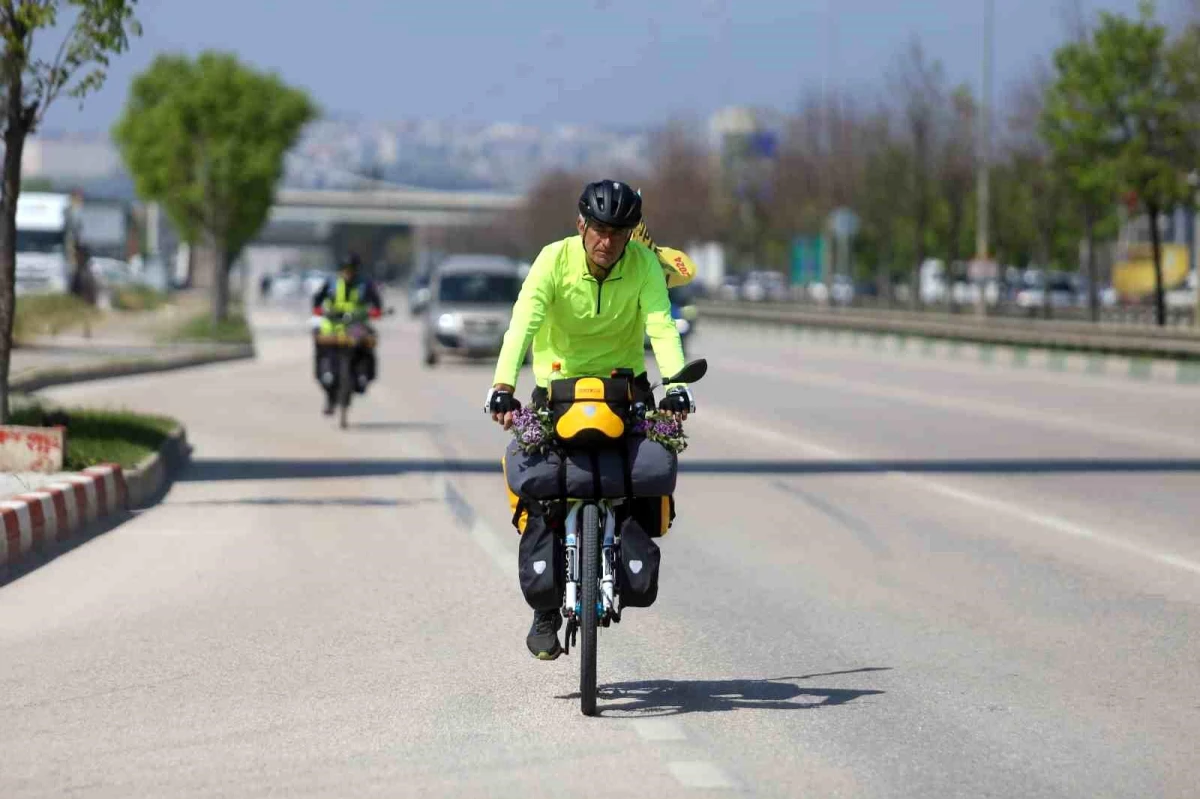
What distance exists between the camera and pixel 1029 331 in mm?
42625

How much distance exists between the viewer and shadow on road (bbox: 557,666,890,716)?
25.2 feet

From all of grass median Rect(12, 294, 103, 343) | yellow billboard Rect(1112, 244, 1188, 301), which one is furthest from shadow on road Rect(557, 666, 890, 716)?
yellow billboard Rect(1112, 244, 1188, 301)

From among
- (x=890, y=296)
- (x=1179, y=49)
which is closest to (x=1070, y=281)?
(x=890, y=296)

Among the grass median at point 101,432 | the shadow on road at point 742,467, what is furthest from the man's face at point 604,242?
the shadow on road at point 742,467

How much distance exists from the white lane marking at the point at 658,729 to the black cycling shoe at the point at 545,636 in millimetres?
570

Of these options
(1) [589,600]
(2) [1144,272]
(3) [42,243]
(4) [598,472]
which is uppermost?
(3) [42,243]

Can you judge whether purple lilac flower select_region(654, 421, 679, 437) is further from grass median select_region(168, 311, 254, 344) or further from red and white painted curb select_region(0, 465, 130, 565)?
grass median select_region(168, 311, 254, 344)

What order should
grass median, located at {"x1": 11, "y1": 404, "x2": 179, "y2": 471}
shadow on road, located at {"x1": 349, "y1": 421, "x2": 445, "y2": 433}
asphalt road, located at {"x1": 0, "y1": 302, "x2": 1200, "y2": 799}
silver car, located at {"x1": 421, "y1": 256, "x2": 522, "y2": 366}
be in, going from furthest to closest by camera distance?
silver car, located at {"x1": 421, "y1": 256, "x2": 522, "y2": 366}, shadow on road, located at {"x1": 349, "y1": 421, "x2": 445, "y2": 433}, grass median, located at {"x1": 11, "y1": 404, "x2": 179, "y2": 471}, asphalt road, located at {"x1": 0, "y1": 302, "x2": 1200, "y2": 799}

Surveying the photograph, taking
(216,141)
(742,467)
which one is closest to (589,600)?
(742,467)

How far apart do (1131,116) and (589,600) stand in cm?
3920

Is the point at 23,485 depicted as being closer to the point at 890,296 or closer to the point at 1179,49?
the point at 1179,49

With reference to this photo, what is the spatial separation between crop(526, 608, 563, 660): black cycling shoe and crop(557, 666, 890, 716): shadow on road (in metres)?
0.17

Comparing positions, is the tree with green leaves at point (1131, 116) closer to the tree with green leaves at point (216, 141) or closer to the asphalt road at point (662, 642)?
the tree with green leaves at point (216, 141)

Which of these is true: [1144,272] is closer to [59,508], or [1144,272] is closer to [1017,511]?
[1017,511]
